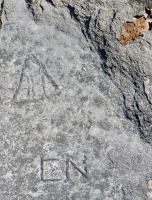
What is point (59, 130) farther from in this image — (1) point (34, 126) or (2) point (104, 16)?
(2) point (104, 16)

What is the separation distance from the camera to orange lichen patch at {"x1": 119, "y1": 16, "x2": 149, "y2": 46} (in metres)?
2.08

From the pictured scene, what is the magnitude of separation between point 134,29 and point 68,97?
315 millimetres

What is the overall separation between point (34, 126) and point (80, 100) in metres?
0.18

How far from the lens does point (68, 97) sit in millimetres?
2098

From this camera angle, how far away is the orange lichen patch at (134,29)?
A: 2.08 m

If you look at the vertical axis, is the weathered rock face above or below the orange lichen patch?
below

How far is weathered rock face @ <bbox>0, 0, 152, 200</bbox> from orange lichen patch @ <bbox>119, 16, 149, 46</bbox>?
2cm

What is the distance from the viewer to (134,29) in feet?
6.85

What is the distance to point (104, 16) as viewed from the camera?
2.08 meters

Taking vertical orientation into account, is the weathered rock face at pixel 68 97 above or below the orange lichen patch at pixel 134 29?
below

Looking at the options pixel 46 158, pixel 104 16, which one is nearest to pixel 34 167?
pixel 46 158

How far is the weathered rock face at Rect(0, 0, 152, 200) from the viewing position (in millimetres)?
2086

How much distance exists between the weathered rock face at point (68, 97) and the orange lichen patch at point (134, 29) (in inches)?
0.8

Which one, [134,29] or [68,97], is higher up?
[134,29]
